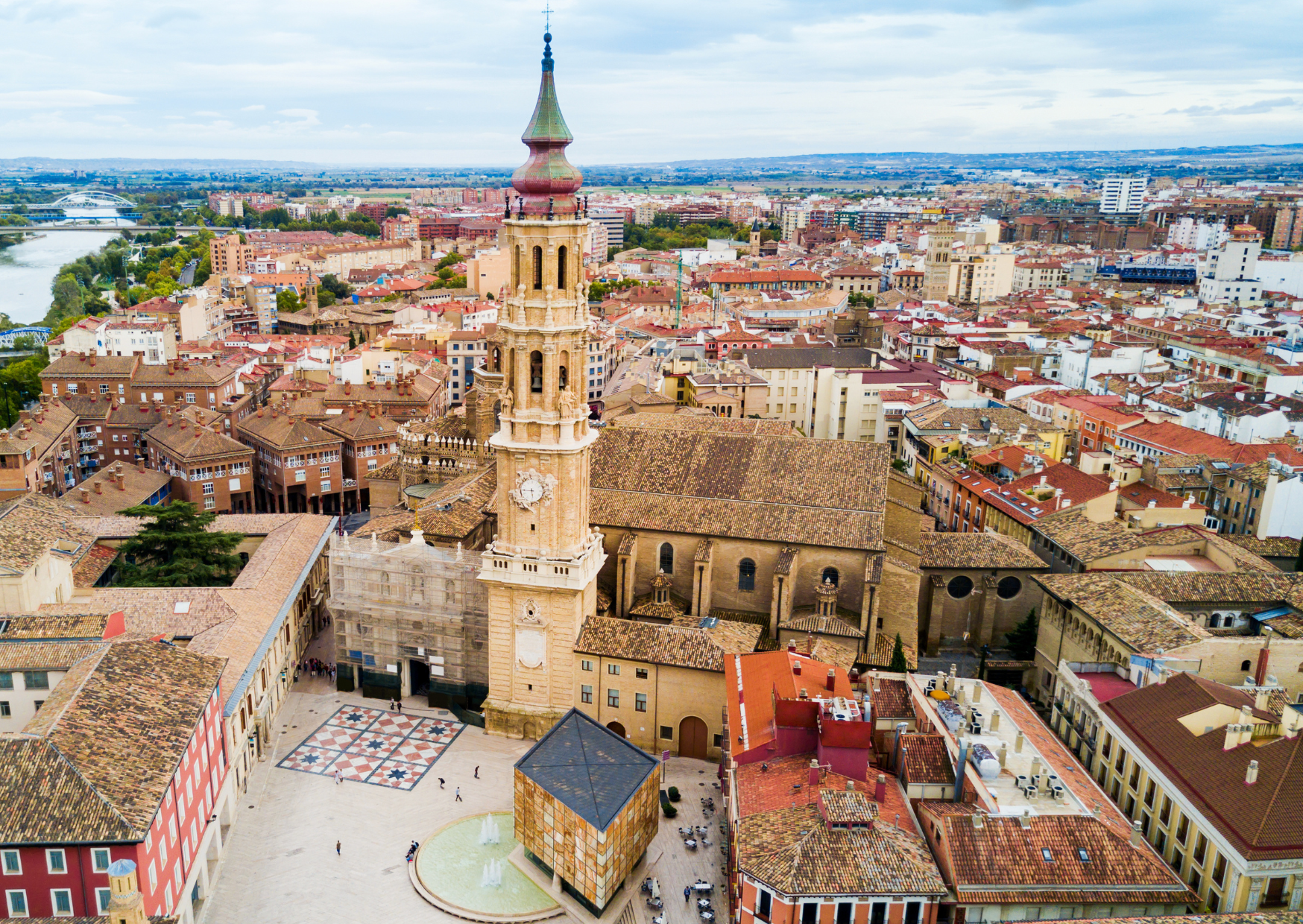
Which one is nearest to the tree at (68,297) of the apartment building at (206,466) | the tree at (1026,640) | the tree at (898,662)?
the apartment building at (206,466)

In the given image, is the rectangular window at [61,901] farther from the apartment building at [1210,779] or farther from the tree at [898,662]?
the apartment building at [1210,779]

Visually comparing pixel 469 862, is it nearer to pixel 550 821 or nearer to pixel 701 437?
pixel 550 821

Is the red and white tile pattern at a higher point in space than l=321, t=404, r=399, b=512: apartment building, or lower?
lower

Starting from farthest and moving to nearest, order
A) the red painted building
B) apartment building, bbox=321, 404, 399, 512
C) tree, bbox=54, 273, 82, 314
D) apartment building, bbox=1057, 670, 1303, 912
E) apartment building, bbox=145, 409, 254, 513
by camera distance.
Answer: tree, bbox=54, 273, 82, 314 < apartment building, bbox=321, 404, 399, 512 < apartment building, bbox=145, 409, 254, 513 < apartment building, bbox=1057, 670, 1303, 912 < the red painted building

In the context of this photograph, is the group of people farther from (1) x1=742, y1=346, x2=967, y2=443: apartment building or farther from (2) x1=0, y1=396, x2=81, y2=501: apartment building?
(1) x1=742, y1=346, x2=967, y2=443: apartment building

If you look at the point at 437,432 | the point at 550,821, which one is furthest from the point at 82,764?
the point at 437,432

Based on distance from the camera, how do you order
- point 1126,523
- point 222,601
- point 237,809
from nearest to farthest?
point 237,809
point 222,601
point 1126,523

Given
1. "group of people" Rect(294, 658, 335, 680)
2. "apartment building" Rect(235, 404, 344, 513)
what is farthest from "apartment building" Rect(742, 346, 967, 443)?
"group of people" Rect(294, 658, 335, 680)
